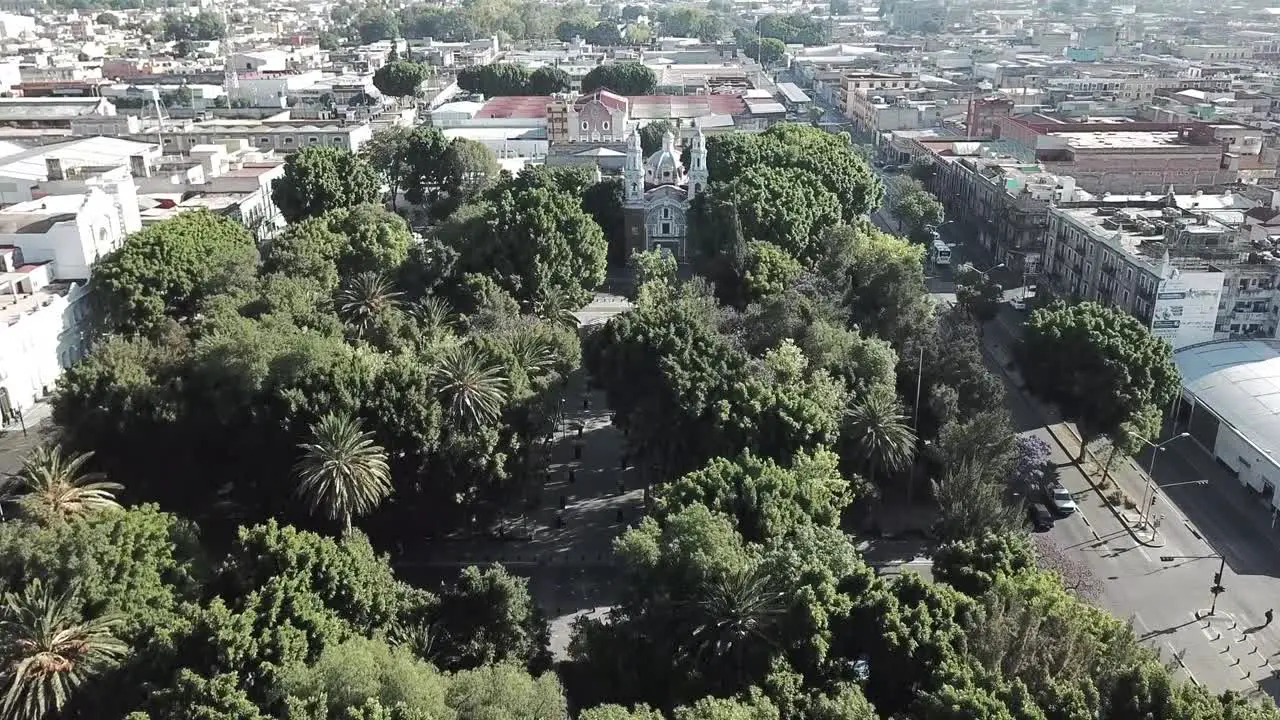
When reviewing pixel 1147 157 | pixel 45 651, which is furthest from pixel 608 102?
pixel 45 651

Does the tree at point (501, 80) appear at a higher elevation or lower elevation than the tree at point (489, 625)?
higher

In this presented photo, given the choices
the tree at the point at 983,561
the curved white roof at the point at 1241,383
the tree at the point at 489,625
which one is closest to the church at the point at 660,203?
the curved white roof at the point at 1241,383

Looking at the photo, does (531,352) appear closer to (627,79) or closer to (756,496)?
(756,496)

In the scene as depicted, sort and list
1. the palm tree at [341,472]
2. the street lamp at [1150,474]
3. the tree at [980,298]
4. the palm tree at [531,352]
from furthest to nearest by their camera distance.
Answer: the tree at [980,298] → the palm tree at [531,352] → the street lamp at [1150,474] → the palm tree at [341,472]

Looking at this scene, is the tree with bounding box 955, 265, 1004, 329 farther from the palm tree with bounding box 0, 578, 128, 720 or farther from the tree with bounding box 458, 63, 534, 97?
the tree with bounding box 458, 63, 534, 97

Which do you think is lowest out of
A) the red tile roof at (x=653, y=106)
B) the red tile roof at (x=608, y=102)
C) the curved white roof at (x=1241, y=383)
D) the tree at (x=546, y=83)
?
the curved white roof at (x=1241, y=383)

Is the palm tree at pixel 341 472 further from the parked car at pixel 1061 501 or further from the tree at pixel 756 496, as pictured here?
the parked car at pixel 1061 501
